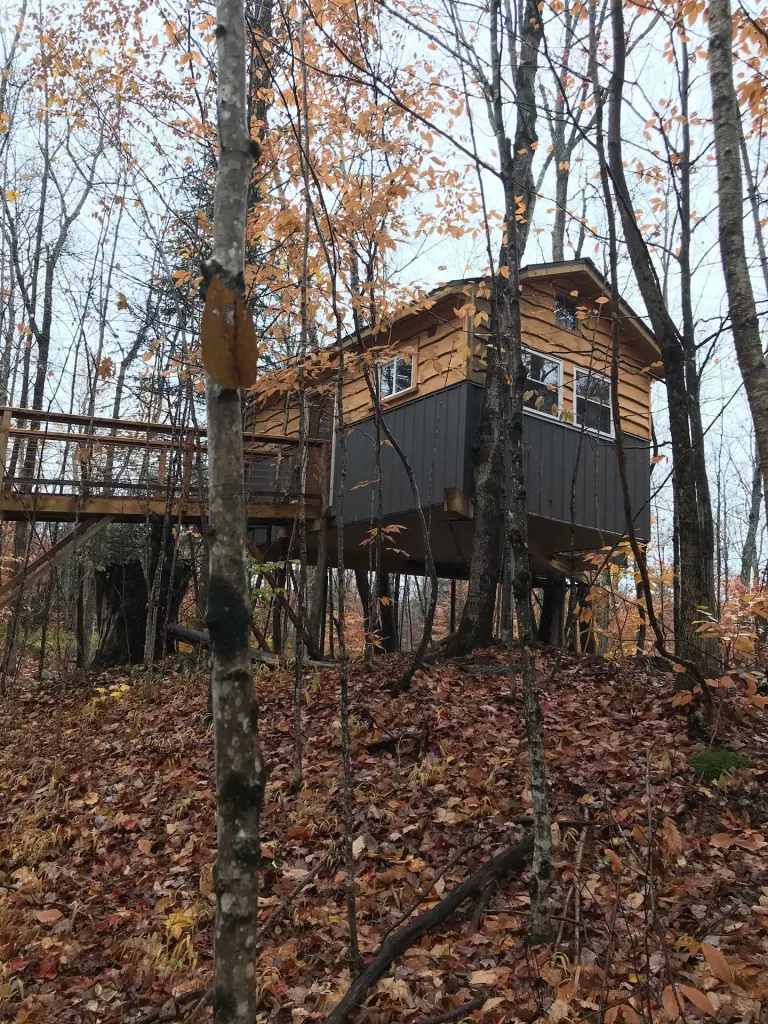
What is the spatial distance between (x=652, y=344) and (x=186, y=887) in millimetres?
11515

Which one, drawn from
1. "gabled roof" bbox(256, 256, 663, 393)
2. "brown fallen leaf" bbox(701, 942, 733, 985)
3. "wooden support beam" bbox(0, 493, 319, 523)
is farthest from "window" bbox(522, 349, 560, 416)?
"brown fallen leaf" bbox(701, 942, 733, 985)

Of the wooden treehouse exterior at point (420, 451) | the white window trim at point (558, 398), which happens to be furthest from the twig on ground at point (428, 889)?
the white window trim at point (558, 398)

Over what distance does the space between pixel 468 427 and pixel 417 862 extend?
6.57m

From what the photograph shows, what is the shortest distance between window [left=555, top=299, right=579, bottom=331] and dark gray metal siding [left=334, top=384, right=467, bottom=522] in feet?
9.35

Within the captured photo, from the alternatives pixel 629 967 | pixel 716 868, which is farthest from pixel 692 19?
pixel 629 967

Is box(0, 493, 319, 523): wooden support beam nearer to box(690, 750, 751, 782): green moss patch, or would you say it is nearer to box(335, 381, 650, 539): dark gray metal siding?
box(335, 381, 650, 539): dark gray metal siding

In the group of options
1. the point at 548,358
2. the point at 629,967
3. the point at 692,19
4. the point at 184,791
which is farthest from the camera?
the point at 548,358

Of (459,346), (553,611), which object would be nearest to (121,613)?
(459,346)

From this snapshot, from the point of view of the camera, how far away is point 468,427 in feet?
32.2

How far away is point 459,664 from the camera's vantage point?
854cm

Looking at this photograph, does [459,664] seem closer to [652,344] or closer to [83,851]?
[83,851]

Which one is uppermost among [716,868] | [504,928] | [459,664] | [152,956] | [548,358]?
[548,358]

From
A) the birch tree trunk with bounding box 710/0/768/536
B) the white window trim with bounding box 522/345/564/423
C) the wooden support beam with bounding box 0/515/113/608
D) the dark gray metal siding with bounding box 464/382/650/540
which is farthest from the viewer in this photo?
the white window trim with bounding box 522/345/564/423

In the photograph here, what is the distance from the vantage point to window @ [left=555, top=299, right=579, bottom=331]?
37.8 feet
